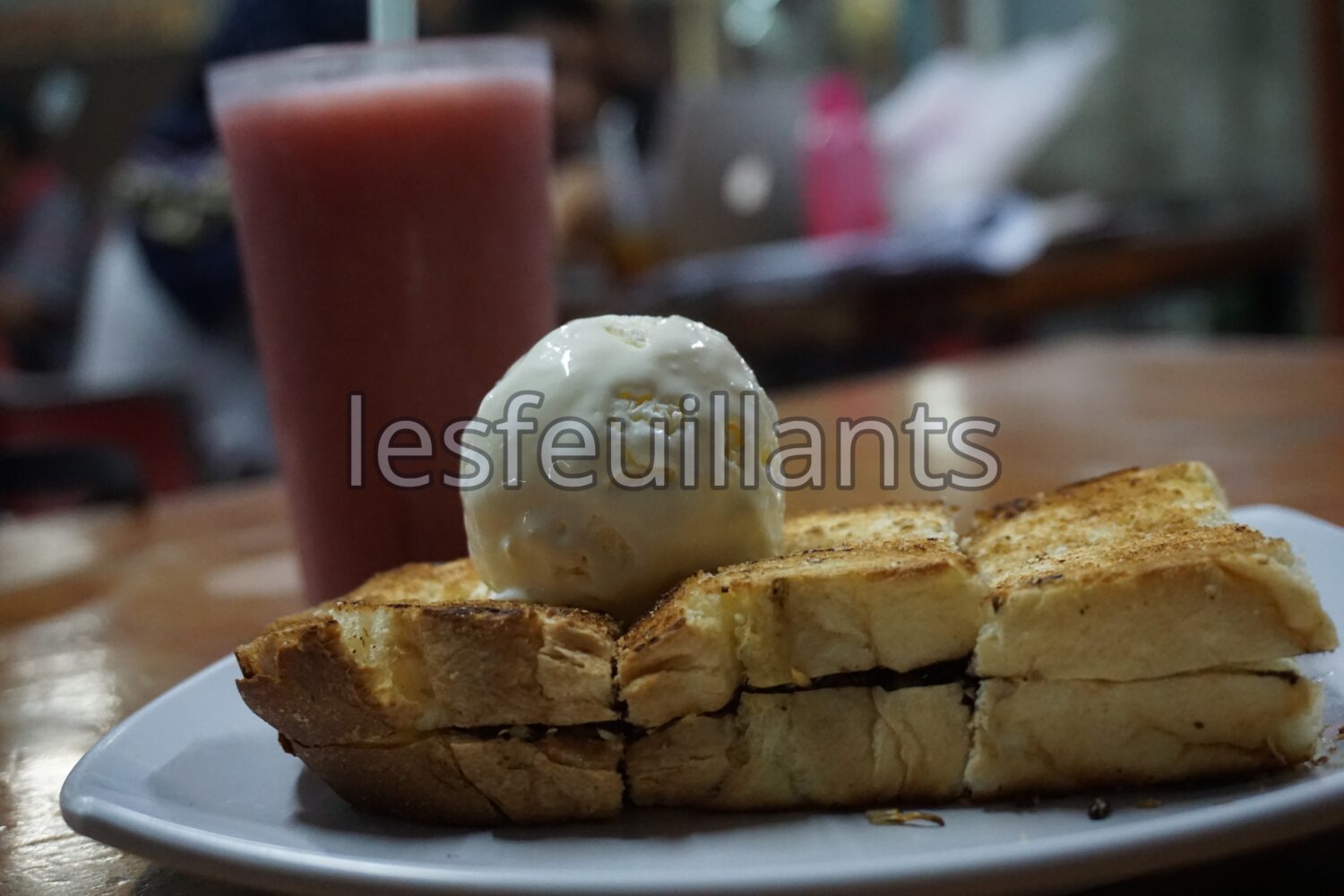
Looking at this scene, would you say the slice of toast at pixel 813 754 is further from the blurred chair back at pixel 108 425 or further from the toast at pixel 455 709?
the blurred chair back at pixel 108 425

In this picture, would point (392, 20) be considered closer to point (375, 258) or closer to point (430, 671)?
point (375, 258)

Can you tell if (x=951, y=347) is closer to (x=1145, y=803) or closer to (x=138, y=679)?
(x=138, y=679)

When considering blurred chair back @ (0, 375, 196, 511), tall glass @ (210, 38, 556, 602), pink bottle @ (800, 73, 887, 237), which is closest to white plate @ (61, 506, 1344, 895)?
tall glass @ (210, 38, 556, 602)

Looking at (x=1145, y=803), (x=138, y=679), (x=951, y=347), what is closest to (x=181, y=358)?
(x=951, y=347)

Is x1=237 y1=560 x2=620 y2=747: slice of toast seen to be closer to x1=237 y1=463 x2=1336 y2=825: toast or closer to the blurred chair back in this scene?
x1=237 y1=463 x2=1336 y2=825: toast

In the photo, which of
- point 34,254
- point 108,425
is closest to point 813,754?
point 108,425
